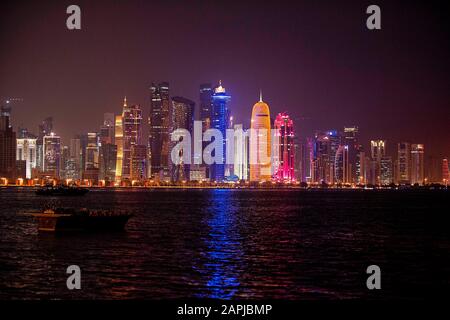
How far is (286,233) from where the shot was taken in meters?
72.9

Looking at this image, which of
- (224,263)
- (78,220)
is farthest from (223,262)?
(78,220)

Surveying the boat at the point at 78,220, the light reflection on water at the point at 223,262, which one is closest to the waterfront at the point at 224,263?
the light reflection on water at the point at 223,262

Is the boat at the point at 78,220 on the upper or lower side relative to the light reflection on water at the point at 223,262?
upper

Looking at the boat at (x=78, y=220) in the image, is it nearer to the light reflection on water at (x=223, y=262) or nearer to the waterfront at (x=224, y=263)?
the waterfront at (x=224, y=263)

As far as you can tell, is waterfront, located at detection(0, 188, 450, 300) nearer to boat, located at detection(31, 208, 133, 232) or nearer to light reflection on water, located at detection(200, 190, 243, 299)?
light reflection on water, located at detection(200, 190, 243, 299)

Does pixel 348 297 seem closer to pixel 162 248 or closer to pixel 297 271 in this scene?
pixel 297 271

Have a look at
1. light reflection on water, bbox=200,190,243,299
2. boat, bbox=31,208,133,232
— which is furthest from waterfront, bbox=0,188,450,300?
boat, bbox=31,208,133,232

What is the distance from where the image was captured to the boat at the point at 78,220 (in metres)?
65.8

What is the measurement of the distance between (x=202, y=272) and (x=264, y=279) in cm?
464

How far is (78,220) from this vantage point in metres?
66.4

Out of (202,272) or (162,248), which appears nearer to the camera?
(202,272)

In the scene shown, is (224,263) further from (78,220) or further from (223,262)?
(78,220)
